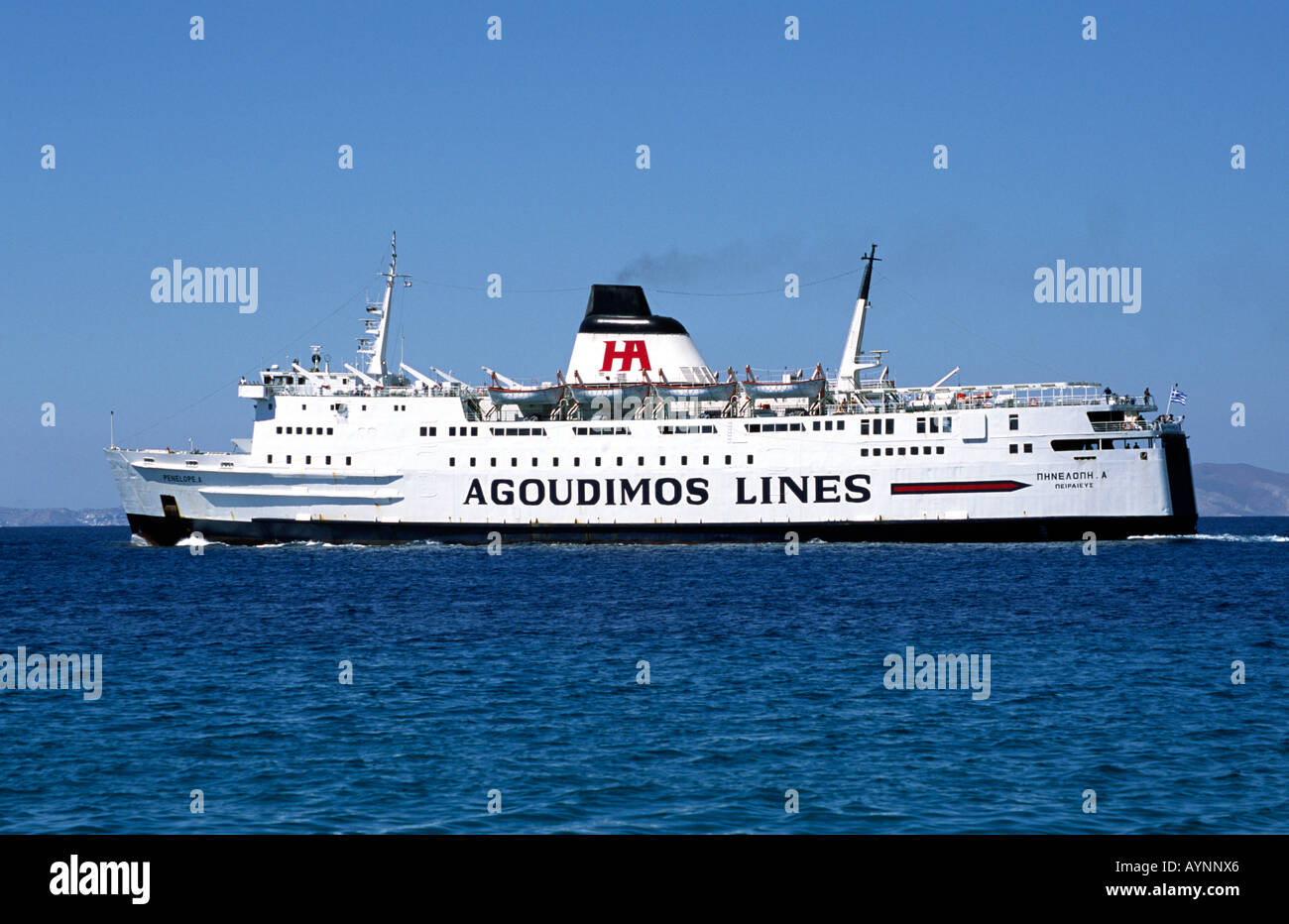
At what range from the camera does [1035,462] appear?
165 feet

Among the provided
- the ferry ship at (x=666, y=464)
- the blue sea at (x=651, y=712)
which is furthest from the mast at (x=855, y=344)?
the blue sea at (x=651, y=712)

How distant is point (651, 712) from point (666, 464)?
35.0 m

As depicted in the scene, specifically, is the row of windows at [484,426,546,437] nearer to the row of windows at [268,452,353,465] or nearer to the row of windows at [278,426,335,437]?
the row of windows at [268,452,353,465]

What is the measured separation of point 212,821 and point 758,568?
30.1 m

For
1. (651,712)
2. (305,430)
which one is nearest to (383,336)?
(305,430)

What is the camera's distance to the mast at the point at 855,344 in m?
55.6

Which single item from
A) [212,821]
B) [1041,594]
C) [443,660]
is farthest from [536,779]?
[1041,594]

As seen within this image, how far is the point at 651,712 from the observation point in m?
17.9

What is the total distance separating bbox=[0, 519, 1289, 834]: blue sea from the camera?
42.5 ft

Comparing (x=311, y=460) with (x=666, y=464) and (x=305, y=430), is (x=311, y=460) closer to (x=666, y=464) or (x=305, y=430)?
(x=305, y=430)

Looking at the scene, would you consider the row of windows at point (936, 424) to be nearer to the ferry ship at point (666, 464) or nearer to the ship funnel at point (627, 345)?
→ the ferry ship at point (666, 464)

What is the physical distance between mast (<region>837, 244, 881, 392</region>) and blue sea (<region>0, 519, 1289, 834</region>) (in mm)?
20345
